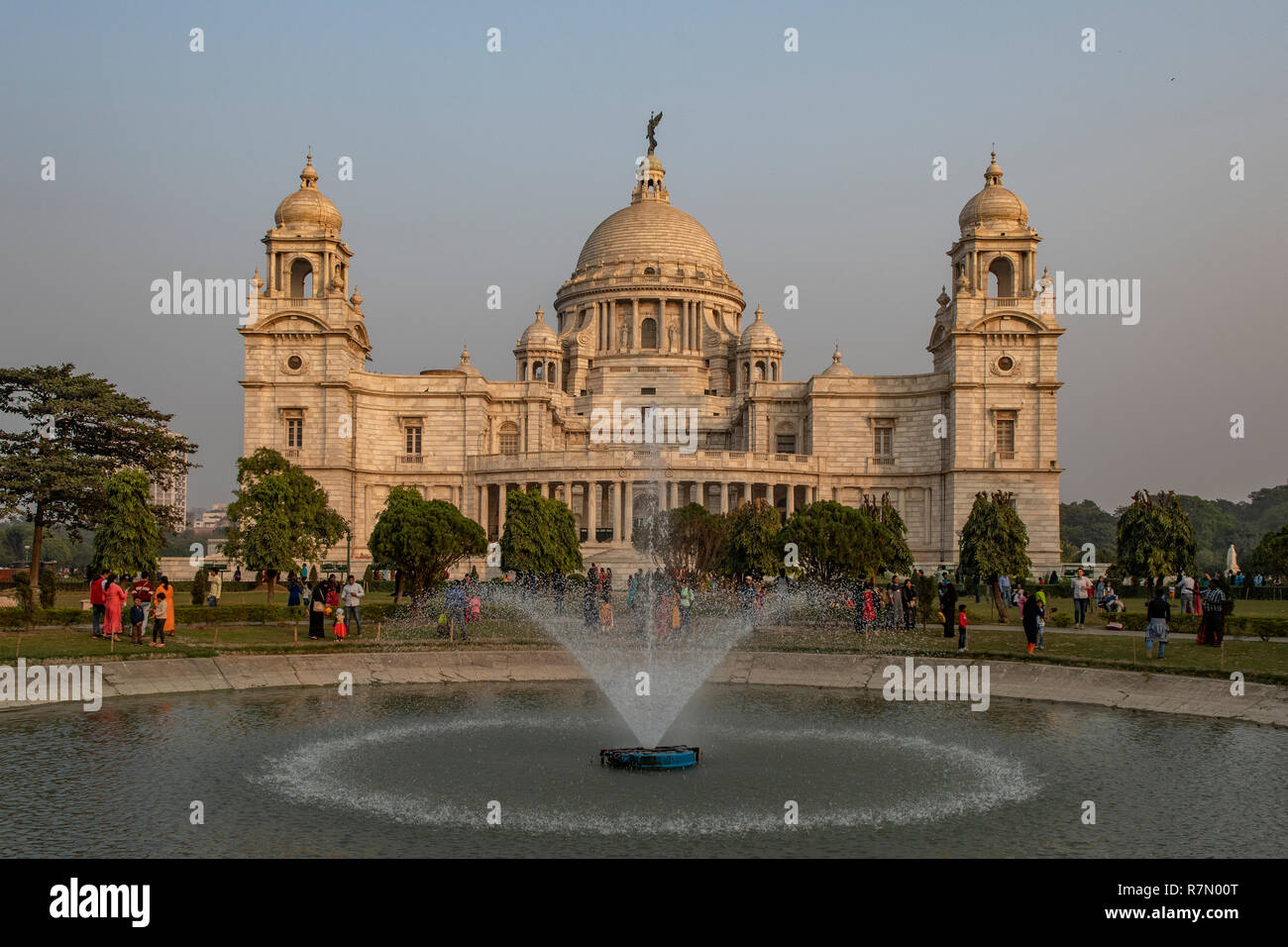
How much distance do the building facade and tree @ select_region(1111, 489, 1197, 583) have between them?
23.1m

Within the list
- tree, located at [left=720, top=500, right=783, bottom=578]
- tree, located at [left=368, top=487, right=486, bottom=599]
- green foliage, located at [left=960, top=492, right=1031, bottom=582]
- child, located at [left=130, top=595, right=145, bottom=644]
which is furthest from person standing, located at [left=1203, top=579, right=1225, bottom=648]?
child, located at [left=130, top=595, right=145, bottom=644]

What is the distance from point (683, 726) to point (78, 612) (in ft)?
65.5

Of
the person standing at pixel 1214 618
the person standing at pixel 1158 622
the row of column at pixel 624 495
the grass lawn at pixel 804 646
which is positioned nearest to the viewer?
the grass lawn at pixel 804 646

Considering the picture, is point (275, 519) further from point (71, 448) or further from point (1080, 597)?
point (1080, 597)

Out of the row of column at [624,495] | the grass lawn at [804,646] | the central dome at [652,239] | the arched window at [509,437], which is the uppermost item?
the central dome at [652,239]

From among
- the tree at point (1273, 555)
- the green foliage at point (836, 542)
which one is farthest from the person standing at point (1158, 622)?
the tree at point (1273, 555)

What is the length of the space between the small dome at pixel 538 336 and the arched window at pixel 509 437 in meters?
13.5

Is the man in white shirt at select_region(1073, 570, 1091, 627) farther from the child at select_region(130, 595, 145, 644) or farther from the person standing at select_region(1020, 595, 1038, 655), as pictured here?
the child at select_region(130, 595, 145, 644)

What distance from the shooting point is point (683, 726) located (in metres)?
21.5

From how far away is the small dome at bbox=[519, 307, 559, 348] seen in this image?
95562 mm

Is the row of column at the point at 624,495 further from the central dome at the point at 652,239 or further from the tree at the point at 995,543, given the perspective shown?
the central dome at the point at 652,239

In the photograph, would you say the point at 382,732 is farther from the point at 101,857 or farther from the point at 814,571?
the point at 814,571

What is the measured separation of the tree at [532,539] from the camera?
46031mm
